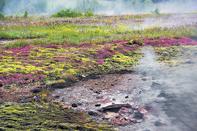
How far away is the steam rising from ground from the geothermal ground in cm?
9320

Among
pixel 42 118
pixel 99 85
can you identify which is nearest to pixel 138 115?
pixel 42 118

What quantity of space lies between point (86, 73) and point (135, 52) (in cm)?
835

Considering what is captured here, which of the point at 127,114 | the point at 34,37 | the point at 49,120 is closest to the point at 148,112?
the point at 127,114

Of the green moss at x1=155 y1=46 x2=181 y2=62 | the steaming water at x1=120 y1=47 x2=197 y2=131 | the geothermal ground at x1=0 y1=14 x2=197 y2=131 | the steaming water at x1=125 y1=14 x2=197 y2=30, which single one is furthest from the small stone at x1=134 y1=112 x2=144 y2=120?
the steaming water at x1=125 y1=14 x2=197 y2=30

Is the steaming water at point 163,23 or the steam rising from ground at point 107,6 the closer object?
the steaming water at point 163,23

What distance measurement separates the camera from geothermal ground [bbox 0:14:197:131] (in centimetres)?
1842

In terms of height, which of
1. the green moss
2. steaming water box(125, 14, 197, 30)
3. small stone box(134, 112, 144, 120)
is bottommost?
small stone box(134, 112, 144, 120)

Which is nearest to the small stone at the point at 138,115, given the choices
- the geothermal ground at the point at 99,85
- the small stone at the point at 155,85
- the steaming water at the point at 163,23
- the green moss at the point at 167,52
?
the geothermal ground at the point at 99,85

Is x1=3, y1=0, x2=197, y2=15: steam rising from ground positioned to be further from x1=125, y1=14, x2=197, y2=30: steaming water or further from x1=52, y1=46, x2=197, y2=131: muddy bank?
x1=52, y1=46, x2=197, y2=131: muddy bank

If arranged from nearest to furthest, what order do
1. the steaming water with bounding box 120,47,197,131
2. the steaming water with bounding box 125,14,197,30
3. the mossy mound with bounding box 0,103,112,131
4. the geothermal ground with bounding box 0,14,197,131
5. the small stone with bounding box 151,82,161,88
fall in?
the mossy mound with bounding box 0,103,112,131 → the steaming water with bounding box 120,47,197,131 → the geothermal ground with bounding box 0,14,197,131 → the small stone with bounding box 151,82,161,88 → the steaming water with bounding box 125,14,197,30

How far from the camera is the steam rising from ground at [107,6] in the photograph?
140500mm

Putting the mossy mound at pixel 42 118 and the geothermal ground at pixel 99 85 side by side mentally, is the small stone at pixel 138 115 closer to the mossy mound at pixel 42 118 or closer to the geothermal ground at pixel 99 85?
the geothermal ground at pixel 99 85

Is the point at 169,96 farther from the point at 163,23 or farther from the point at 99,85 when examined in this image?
the point at 163,23

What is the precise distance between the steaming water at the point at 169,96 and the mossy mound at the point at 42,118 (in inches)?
73.0
